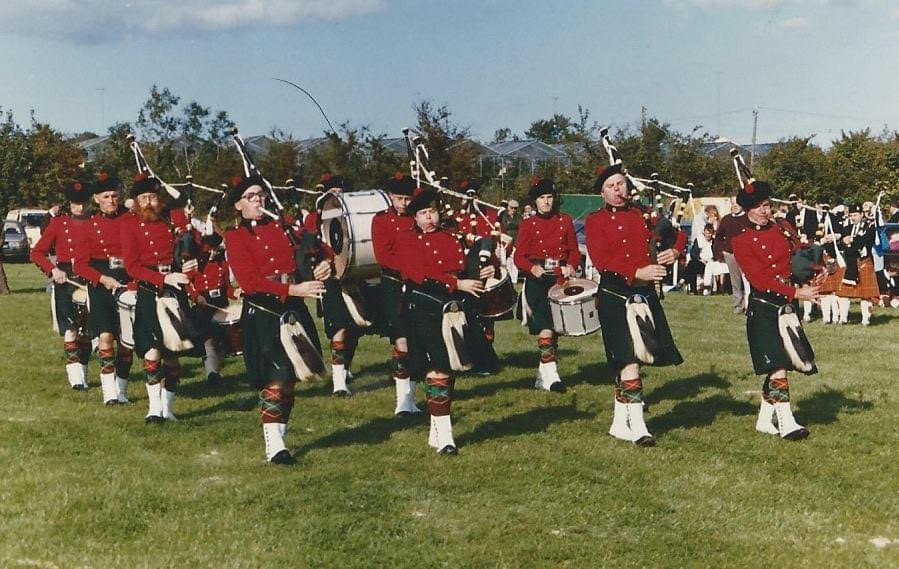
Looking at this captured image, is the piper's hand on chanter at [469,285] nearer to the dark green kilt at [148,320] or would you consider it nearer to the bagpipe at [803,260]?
the bagpipe at [803,260]

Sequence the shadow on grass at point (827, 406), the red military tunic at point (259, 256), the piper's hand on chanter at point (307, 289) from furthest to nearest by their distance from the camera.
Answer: the shadow on grass at point (827, 406) → the red military tunic at point (259, 256) → the piper's hand on chanter at point (307, 289)

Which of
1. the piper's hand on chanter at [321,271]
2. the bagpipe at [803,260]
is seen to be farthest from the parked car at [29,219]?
the bagpipe at [803,260]

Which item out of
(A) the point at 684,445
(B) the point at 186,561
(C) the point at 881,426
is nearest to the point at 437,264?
(A) the point at 684,445

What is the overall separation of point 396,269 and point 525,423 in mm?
2089

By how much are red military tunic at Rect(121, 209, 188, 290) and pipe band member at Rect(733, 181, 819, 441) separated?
5076mm

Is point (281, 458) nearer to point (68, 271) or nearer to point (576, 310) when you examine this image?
point (576, 310)

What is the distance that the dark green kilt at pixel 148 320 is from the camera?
9547mm

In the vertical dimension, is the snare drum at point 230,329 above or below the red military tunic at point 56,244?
below

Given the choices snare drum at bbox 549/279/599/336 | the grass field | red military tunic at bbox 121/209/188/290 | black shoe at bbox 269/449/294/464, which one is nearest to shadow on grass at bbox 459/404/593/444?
the grass field

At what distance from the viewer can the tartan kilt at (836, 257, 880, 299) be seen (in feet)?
55.8

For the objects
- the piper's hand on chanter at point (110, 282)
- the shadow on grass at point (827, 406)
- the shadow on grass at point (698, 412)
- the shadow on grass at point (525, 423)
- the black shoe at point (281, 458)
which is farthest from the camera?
the piper's hand on chanter at point (110, 282)

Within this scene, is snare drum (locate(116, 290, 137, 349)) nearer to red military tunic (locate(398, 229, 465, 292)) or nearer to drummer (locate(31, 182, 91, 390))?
drummer (locate(31, 182, 91, 390))

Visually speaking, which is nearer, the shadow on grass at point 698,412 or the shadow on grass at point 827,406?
the shadow on grass at point 698,412

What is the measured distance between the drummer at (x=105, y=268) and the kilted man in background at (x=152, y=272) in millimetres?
594
